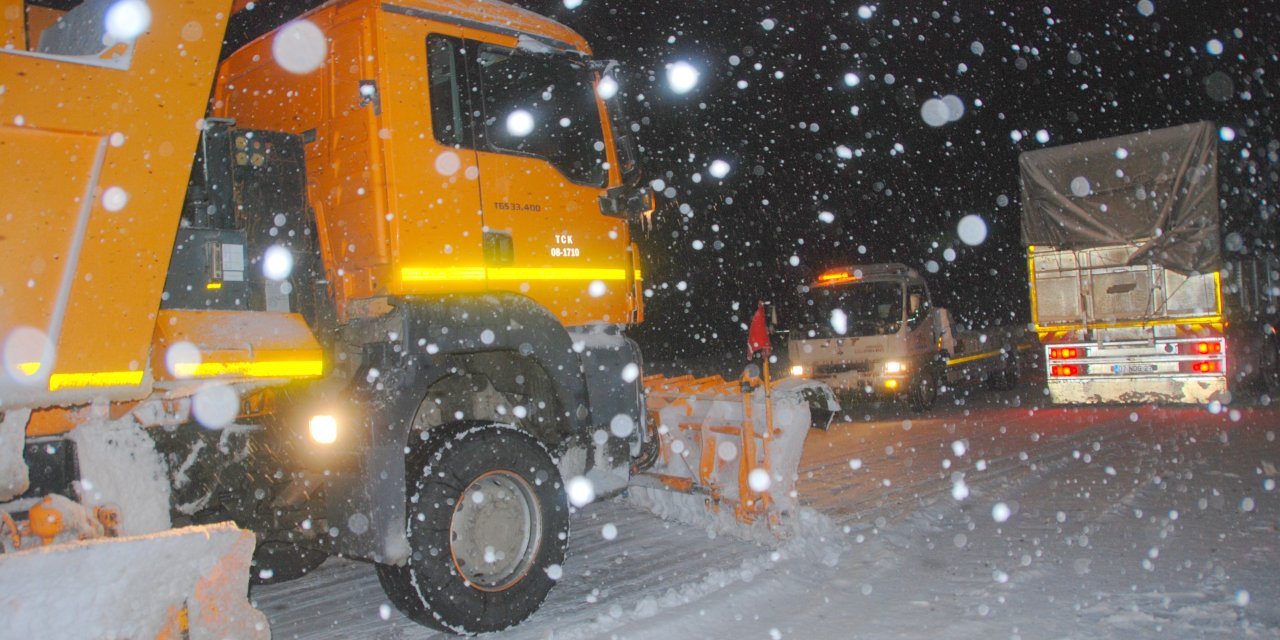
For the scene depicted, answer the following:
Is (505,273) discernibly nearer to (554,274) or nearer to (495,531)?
(554,274)

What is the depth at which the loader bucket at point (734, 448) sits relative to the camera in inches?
225

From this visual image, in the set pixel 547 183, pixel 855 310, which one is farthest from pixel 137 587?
pixel 855 310

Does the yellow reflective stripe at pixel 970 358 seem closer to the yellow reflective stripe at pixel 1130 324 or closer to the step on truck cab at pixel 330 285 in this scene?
the yellow reflective stripe at pixel 1130 324

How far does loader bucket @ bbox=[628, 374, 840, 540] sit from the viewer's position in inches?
225

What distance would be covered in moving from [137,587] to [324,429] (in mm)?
1404

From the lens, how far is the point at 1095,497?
7.07 metres

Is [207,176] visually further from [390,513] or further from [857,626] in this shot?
[857,626]

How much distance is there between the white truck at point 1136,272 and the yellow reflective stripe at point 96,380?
43.3 feet

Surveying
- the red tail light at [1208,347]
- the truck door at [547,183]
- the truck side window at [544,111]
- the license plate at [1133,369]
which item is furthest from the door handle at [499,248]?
the red tail light at [1208,347]

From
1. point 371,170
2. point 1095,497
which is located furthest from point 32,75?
point 1095,497

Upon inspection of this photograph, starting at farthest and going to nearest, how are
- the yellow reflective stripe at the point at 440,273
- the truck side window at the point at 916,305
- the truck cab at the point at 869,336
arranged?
1. the truck side window at the point at 916,305
2. the truck cab at the point at 869,336
3. the yellow reflective stripe at the point at 440,273

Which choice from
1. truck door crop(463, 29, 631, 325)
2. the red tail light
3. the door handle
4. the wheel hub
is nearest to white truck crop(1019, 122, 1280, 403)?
the red tail light

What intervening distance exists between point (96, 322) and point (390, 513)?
5.14ft

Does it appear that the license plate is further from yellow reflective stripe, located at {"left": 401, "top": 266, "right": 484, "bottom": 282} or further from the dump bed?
yellow reflective stripe, located at {"left": 401, "top": 266, "right": 484, "bottom": 282}
